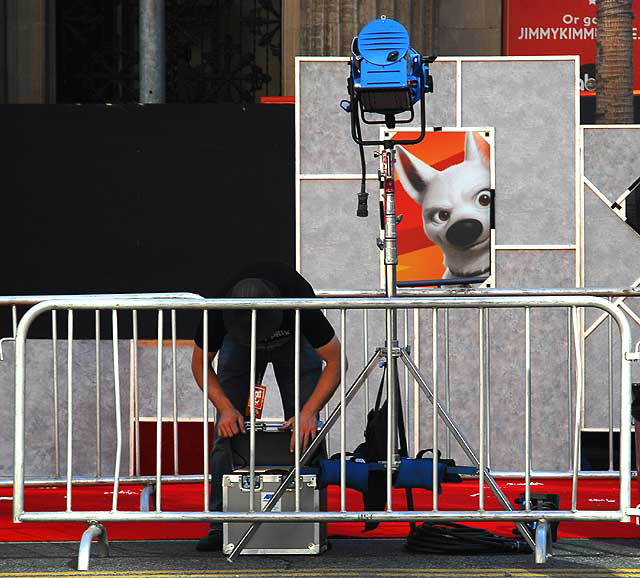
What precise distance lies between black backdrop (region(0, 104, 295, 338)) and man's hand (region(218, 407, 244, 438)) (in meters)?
3.40

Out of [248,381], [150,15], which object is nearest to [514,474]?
[248,381]

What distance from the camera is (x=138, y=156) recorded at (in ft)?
32.8

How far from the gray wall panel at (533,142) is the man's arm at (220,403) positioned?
3.76m

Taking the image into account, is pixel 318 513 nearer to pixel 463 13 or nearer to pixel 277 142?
pixel 277 142

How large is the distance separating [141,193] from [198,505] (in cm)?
272

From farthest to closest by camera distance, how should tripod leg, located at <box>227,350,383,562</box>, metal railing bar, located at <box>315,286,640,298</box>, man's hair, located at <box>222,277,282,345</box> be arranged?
metal railing bar, located at <box>315,286,640,298</box> → man's hair, located at <box>222,277,282,345</box> → tripod leg, located at <box>227,350,383,562</box>

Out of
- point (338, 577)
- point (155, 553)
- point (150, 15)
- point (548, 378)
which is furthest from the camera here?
point (150, 15)

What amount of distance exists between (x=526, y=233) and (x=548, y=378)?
3.46ft

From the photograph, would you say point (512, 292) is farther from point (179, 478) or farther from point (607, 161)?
point (607, 161)

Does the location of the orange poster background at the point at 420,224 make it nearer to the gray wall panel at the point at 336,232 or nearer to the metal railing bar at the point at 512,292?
the gray wall panel at the point at 336,232

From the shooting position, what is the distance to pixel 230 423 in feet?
21.7

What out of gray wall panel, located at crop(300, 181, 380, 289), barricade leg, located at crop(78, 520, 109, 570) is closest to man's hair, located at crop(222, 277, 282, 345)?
barricade leg, located at crop(78, 520, 109, 570)

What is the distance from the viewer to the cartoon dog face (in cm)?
981

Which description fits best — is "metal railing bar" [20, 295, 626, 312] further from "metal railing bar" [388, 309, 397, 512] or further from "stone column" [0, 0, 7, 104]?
"stone column" [0, 0, 7, 104]
